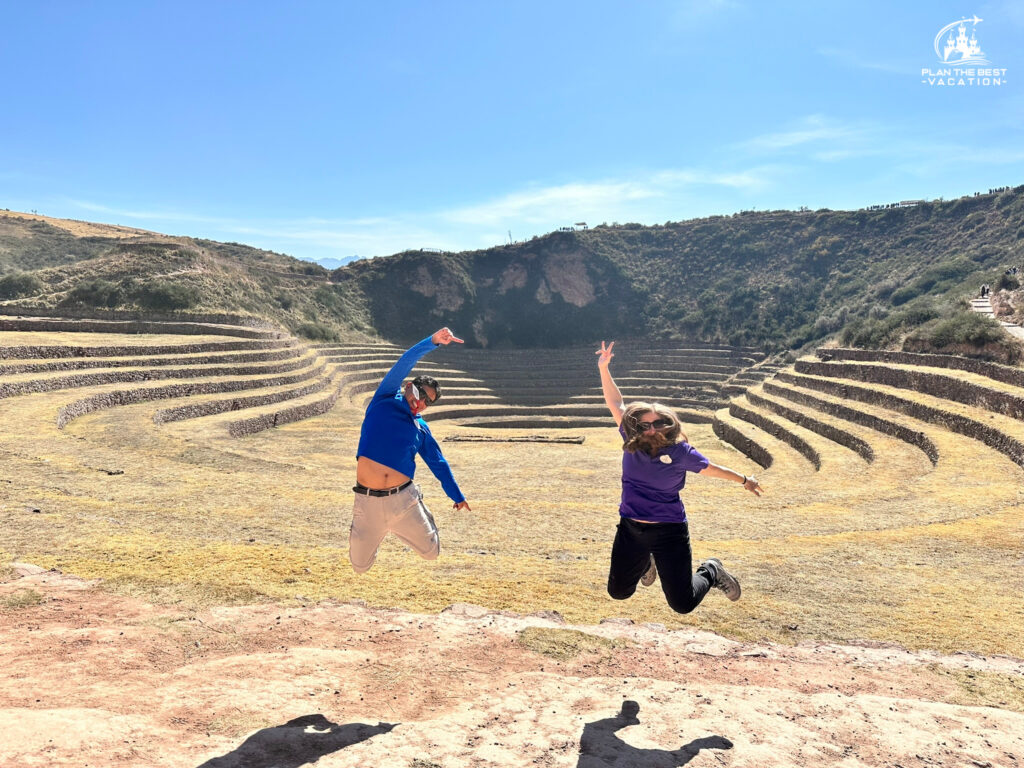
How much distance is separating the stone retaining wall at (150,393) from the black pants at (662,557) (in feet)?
64.0

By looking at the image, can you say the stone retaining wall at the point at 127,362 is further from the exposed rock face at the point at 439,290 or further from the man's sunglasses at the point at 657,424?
the exposed rock face at the point at 439,290

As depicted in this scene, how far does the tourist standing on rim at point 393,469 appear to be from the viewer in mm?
5672

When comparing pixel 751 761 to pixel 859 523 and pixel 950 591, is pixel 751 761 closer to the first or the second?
pixel 950 591

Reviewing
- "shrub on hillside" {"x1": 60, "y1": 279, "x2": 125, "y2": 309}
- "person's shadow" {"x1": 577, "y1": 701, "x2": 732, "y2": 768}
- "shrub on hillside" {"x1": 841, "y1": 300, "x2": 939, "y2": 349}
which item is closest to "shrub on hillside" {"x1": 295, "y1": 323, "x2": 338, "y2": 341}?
"shrub on hillside" {"x1": 60, "y1": 279, "x2": 125, "y2": 309}

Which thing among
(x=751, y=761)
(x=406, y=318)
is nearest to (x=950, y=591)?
(x=751, y=761)

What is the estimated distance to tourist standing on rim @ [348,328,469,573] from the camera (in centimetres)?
567

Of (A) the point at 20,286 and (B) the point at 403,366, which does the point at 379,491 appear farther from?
(A) the point at 20,286

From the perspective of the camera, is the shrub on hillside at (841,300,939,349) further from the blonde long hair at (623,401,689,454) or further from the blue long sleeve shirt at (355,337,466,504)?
the blue long sleeve shirt at (355,337,466,504)

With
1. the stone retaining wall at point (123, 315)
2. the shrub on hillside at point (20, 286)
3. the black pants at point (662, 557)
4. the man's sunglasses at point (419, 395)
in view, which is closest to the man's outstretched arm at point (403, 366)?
the man's sunglasses at point (419, 395)

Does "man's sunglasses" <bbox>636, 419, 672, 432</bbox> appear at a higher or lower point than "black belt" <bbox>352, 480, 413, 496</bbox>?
higher

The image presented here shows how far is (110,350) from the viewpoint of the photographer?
30.4 metres

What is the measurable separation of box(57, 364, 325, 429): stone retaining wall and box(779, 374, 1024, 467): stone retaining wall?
91.5 ft

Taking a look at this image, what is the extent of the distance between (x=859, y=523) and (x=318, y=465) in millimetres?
14793

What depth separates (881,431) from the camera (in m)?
23.8
